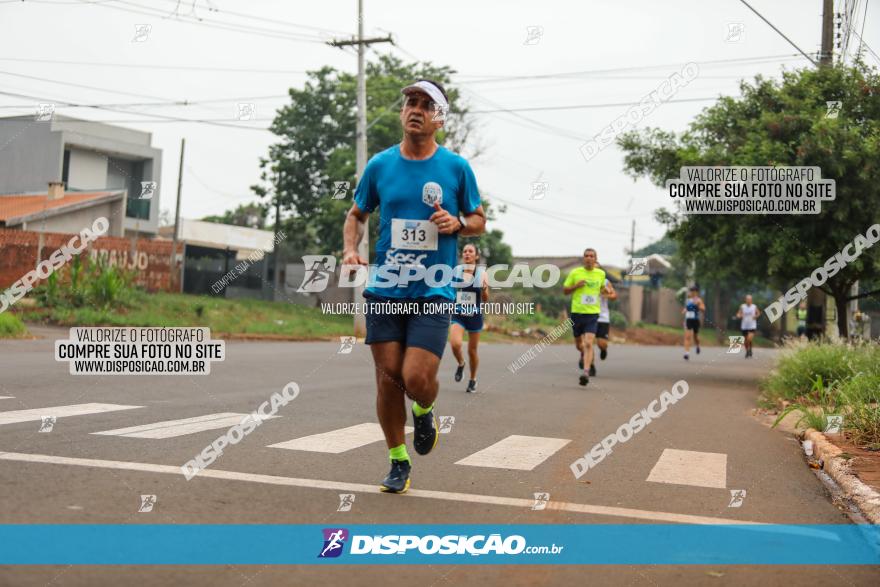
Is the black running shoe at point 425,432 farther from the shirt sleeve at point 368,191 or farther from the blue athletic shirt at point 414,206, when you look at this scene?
the shirt sleeve at point 368,191

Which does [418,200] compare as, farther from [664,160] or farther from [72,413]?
[664,160]

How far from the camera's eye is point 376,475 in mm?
6094

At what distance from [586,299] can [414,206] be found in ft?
30.2

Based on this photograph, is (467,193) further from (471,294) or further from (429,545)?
(471,294)

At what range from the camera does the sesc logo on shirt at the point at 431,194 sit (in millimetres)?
5477

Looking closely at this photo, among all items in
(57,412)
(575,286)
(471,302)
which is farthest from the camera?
(575,286)

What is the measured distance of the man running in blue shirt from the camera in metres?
5.45

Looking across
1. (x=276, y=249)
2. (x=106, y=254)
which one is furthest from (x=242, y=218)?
(x=106, y=254)

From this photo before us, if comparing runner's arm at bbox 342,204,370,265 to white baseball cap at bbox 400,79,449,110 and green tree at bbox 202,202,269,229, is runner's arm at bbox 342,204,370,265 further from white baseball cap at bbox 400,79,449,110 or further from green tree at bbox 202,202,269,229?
green tree at bbox 202,202,269,229

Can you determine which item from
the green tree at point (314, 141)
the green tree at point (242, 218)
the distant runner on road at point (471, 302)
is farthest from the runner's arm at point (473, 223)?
the green tree at point (242, 218)

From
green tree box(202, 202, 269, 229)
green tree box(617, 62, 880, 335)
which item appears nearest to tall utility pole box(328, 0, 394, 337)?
green tree box(617, 62, 880, 335)

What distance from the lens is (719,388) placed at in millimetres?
15711

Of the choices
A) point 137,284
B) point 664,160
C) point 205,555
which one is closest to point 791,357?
point 664,160

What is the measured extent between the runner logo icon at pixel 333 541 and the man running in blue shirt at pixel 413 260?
104 centimetres
